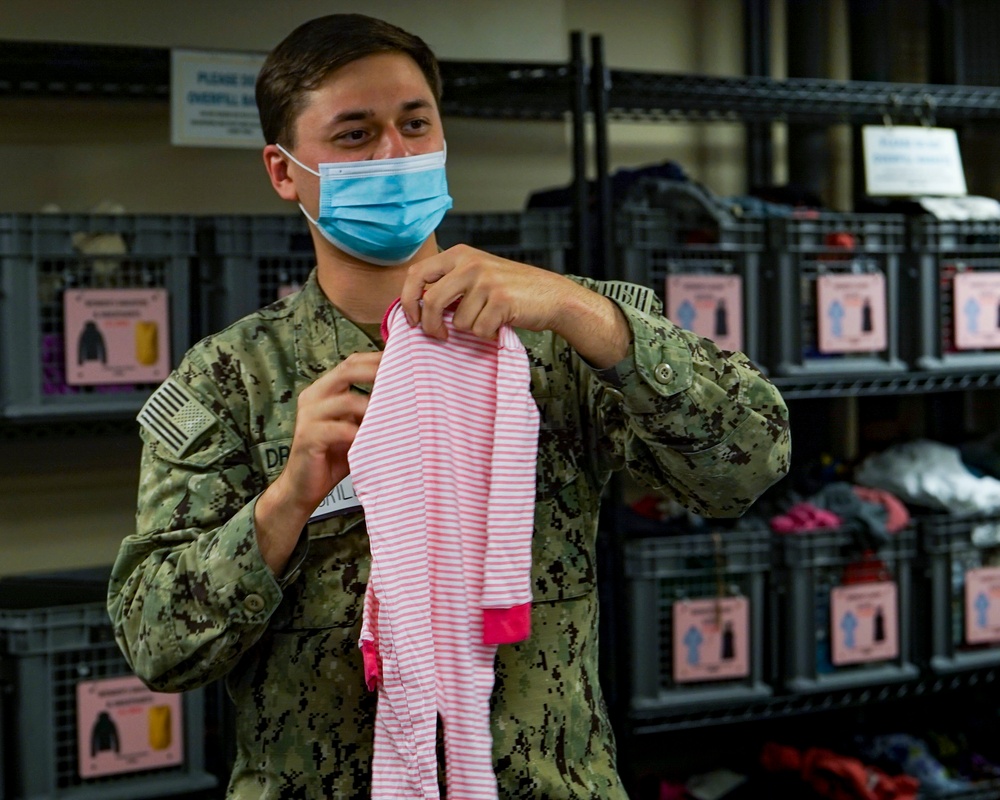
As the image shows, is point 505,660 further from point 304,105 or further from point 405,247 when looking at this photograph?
point 304,105

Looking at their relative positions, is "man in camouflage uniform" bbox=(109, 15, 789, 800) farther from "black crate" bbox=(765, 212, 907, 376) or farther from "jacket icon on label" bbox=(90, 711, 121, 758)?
Result: "black crate" bbox=(765, 212, 907, 376)

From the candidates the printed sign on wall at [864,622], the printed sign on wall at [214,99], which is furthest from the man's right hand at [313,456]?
the printed sign on wall at [864,622]

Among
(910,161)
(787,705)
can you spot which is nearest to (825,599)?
(787,705)

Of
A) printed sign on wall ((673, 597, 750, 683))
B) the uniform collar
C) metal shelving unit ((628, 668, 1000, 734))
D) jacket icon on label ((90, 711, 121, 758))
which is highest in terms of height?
the uniform collar

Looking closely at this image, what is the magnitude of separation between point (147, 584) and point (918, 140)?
223cm

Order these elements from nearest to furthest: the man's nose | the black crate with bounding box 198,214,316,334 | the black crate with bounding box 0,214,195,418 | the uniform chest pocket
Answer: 1. the uniform chest pocket
2. the man's nose
3. the black crate with bounding box 0,214,195,418
4. the black crate with bounding box 198,214,316,334

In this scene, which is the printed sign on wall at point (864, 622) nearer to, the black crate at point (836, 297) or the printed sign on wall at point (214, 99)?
the black crate at point (836, 297)

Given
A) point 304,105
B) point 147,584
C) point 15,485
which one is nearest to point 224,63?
point 15,485

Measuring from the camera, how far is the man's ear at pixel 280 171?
4.77ft

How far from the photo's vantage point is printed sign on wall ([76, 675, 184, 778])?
2213mm

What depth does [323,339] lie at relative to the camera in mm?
1394

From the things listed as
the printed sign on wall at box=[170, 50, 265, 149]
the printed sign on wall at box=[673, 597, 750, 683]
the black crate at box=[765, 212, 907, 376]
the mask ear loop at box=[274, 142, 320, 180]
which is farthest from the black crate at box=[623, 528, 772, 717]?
the mask ear loop at box=[274, 142, 320, 180]

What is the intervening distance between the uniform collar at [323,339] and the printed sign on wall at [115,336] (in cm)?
91

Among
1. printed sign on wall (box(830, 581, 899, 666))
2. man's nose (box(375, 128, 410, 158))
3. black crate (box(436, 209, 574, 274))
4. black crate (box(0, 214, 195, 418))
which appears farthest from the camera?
printed sign on wall (box(830, 581, 899, 666))
